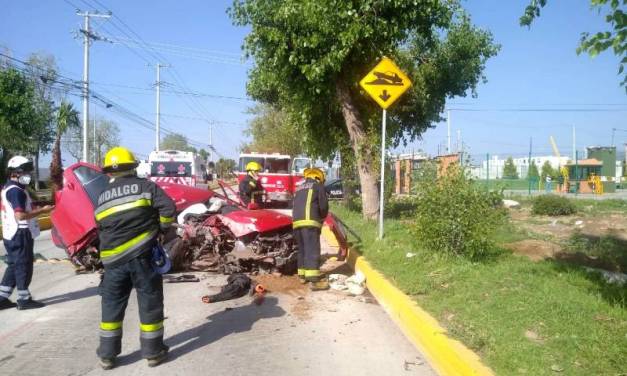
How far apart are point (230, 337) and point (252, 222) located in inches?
106

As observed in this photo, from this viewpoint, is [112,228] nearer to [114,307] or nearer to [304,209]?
[114,307]

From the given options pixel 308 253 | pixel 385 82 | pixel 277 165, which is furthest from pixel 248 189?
pixel 277 165

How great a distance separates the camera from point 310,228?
7453mm

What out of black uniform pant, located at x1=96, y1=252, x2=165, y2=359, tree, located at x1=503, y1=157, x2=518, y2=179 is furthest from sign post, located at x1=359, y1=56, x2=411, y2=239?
tree, located at x1=503, y1=157, x2=518, y2=179

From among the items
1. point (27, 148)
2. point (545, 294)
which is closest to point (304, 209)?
point (545, 294)

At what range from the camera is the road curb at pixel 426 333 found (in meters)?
4.08

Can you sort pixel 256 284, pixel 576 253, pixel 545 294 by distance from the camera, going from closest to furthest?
pixel 545 294 → pixel 256 284 → pixel 576 253

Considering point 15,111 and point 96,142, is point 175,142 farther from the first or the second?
point 15,111

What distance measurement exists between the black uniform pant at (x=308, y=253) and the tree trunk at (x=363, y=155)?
4698mm

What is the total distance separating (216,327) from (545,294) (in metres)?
3.47

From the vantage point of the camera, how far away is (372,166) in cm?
1194

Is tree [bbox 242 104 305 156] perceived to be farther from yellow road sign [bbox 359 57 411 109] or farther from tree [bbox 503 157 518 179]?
yellow road sign [bbox 359 57 411 109]

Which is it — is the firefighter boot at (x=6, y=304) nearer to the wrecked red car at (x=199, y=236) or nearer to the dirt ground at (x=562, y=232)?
the wrecked red car at (x=199, y=236)

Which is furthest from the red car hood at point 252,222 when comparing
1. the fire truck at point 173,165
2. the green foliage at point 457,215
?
the fire truck at point 173,165
